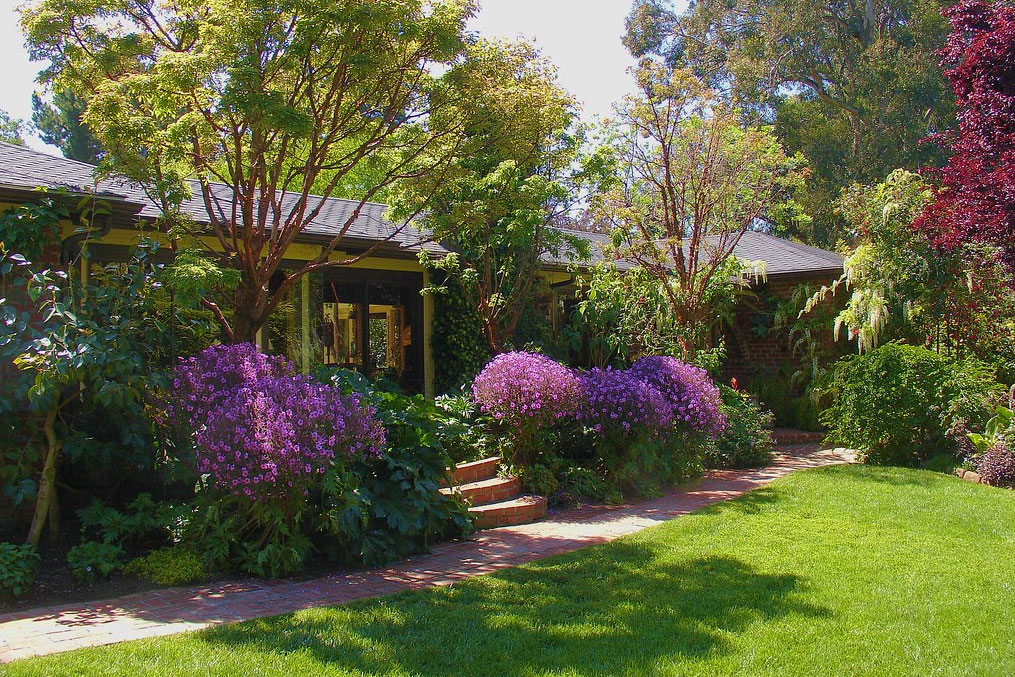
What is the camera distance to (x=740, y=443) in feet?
34.9

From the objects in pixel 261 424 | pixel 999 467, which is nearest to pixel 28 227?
pixel 261 424

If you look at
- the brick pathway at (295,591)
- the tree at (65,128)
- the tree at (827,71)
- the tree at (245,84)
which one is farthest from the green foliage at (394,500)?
the tree at (65,128)

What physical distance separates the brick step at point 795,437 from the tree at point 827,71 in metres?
11.7

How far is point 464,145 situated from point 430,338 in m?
5.30

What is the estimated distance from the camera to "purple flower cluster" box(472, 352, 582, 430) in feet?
26.1

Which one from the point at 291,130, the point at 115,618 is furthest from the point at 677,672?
the point at 291,130

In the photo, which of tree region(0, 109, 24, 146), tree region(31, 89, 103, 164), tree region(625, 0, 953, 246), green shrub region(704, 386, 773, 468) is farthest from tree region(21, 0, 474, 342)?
tree region(0, 109, 24, 146)

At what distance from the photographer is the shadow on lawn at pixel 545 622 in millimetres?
3906

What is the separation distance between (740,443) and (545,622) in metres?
6.83

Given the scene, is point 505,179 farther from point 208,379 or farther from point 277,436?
point 277,436

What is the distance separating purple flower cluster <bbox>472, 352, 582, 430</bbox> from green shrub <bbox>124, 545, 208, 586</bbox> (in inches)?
132

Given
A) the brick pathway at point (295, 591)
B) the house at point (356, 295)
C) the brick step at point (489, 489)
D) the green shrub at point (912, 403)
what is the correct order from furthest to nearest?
the green shrub at point (912, 403) < the house at point (356, 295) < the brick step at point (489, 489) < the brick pathway at point (295, 591)

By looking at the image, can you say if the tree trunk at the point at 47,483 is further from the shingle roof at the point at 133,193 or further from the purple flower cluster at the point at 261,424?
the shingle roof at the point at 133,193

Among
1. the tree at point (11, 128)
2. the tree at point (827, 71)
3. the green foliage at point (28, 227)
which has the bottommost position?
the green foliage at point (28, 227)
